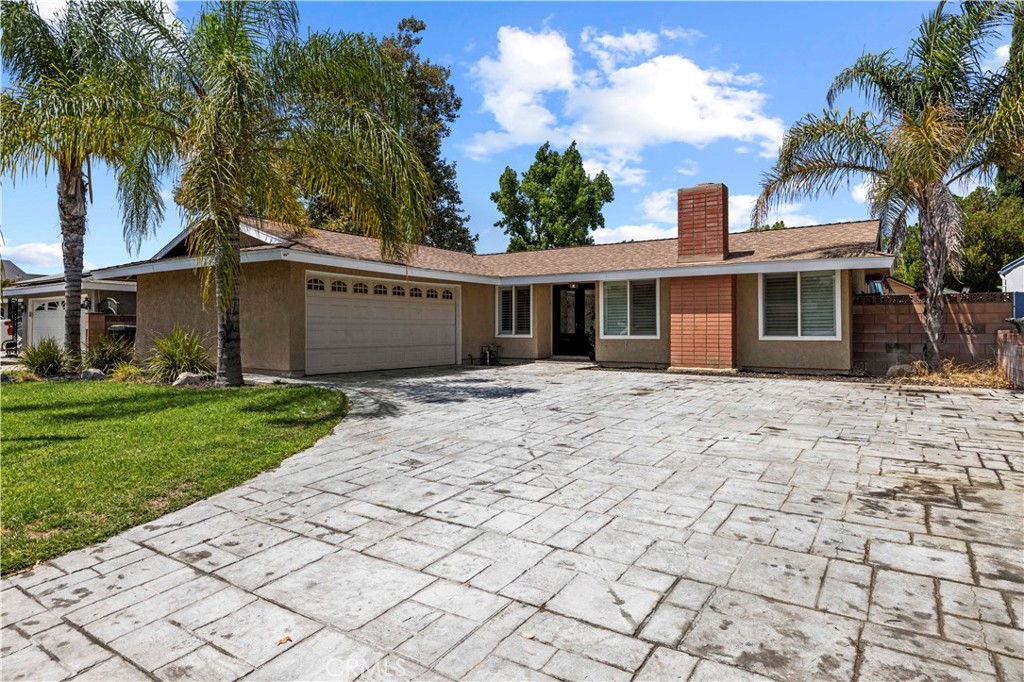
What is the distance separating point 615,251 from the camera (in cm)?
1647

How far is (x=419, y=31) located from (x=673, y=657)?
28618 mm

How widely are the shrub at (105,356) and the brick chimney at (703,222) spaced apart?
13.2m

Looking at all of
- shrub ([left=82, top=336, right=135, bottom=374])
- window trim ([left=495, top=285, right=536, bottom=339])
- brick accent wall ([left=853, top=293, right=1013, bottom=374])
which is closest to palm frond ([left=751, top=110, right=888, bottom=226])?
brick accent wall ([left=853, top=293, right=1013, bottom=374])

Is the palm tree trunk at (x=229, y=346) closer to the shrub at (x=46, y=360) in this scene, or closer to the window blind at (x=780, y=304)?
the shrub at (x=46, y=360)

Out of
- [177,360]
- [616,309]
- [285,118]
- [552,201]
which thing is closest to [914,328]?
[616,309]

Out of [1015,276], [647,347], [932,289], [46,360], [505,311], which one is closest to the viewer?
[932,289]

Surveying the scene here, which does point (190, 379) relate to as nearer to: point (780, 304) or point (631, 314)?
point (631, 314)

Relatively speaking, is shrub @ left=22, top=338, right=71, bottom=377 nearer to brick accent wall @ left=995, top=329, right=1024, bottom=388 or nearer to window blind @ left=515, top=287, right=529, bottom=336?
window blind @ left=515, top=287, right=529, bottom=336

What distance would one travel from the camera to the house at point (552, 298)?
1163 centimetres

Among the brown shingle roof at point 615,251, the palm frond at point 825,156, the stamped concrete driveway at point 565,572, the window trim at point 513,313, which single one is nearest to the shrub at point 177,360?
the brown shingle roof at point 615,251

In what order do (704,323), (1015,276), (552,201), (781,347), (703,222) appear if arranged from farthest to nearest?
(552,201) → (1015,276) → (703,222) → (704,323) → (781,347)

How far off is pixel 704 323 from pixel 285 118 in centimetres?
955

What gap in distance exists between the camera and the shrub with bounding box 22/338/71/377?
11883 millimetres

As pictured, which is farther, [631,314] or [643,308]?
[631,314]
